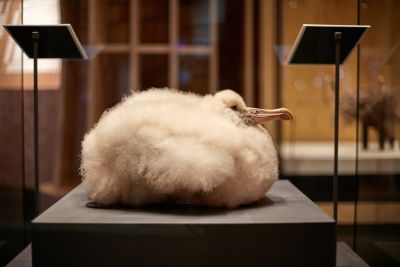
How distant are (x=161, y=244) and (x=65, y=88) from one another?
174 cm

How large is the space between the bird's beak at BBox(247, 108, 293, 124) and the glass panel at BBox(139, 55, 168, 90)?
1235 mm

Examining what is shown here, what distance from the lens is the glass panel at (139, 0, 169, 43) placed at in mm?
3326

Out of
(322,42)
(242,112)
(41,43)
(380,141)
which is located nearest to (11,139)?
(41,43)

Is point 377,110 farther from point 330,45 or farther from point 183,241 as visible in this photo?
point 183,241

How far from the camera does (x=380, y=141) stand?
2.87m

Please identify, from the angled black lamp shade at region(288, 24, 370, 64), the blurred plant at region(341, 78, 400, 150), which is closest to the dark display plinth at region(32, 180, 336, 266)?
the angled black lamp shade at region(288, 24, 370, 64)

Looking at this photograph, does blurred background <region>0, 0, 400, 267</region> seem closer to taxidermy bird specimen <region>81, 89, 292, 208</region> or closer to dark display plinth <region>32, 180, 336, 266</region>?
taxidermy bird specimen <region>81, 89, 292, 208</region>

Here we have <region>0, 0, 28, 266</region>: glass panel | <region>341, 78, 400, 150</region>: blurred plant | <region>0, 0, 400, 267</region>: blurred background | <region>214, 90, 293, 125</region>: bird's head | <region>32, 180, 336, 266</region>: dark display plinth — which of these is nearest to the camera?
<region>32, 180, 336, 266</region>: dark display plinth

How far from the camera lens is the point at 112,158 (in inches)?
78.6

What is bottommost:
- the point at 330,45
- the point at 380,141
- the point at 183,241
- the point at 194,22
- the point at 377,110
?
the point at 183,241

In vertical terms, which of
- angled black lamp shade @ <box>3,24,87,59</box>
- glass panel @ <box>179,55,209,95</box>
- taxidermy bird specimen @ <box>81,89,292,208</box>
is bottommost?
taxidermy bird specimen @ <box>81,89,292,208</box>

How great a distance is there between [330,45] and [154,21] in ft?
4.49

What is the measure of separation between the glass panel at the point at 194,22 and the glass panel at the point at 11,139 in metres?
1.09

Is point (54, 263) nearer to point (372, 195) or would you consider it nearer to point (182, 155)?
point (182, 155)
